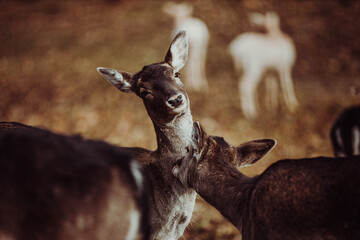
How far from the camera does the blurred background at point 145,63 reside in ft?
30.9

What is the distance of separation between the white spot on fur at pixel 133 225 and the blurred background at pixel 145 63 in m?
3.58

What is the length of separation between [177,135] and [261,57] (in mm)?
6678

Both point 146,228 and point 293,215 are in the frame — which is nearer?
point 146,228

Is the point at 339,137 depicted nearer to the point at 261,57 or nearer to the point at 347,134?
the point at 347,134

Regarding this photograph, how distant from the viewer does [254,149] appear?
309cm

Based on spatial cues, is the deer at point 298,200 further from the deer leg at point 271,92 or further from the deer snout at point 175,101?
the deer leg at point 271,92

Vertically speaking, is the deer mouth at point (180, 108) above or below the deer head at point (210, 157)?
above

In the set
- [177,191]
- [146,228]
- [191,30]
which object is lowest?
[191,30]

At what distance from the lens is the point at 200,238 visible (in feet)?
16.9

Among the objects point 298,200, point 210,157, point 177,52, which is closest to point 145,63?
point 177,52

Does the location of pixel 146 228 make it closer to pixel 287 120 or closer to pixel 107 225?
pixel 107 225

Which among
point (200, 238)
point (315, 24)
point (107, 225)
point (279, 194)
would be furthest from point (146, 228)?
point (315, 24)

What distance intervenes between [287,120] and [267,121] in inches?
20.7

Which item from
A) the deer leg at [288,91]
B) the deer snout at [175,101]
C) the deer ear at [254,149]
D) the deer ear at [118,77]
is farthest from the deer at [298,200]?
the deer leg at [288,91]
